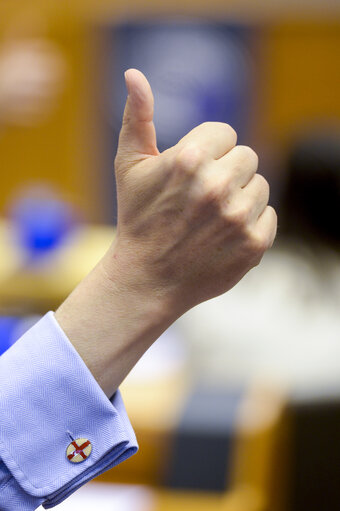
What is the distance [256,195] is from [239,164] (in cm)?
3

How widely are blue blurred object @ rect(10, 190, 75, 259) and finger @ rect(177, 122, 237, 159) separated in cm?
152

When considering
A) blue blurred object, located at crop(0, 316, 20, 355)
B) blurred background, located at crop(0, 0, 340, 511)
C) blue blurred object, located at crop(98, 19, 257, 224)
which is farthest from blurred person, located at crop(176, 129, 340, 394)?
blue blurred object, located at crop(98, 19, 257, 224)

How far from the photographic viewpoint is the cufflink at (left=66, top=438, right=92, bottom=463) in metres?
0.58

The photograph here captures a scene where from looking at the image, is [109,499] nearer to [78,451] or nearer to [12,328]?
[12,328]

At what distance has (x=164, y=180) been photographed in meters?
0.56

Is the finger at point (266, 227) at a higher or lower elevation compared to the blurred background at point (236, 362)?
higher

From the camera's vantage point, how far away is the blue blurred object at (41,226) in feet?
6.77

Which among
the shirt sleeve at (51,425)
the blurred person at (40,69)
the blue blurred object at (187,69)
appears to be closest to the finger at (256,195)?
the shirt sleeve at (51,425)

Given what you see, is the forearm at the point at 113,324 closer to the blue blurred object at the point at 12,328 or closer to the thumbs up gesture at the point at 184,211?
the thumbs up gesture at the point at 184,211

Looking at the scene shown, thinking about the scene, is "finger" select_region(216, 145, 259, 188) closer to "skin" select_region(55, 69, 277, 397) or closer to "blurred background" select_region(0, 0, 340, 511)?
"skin" select_region(55, 69, 277, 397)

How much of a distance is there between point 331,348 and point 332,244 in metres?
0.40

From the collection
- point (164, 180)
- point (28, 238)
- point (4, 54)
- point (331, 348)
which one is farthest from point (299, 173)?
point (4, 54)

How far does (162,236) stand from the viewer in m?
0.57

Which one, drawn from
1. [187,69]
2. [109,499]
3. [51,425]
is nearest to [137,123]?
[51,425]
